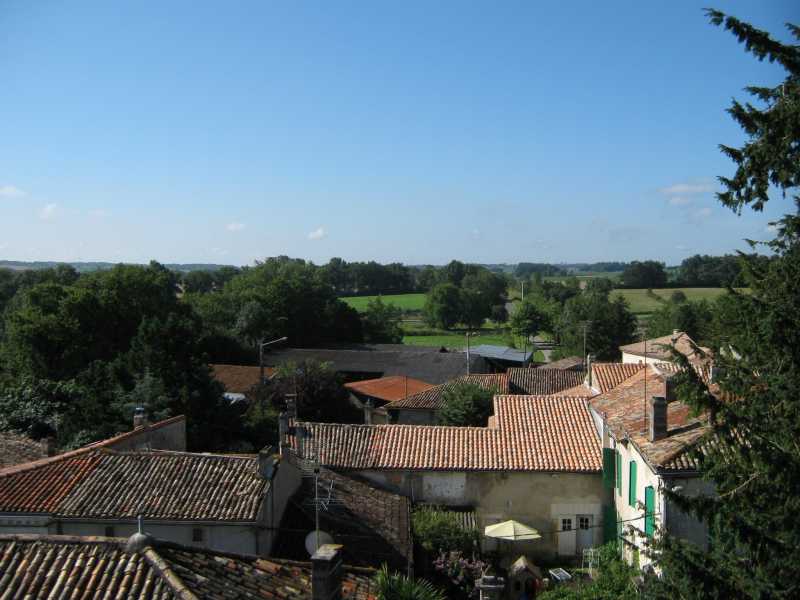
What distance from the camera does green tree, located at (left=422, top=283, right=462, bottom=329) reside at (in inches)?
4208

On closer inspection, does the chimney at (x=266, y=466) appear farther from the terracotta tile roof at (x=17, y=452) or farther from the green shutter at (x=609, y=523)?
the green shutter at (x=609, y=523)

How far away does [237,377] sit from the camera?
156 ft

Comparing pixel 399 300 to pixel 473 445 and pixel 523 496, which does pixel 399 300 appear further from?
pixel 523 496

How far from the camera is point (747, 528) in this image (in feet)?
27.7

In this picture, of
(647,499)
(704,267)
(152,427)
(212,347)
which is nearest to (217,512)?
(152,427)

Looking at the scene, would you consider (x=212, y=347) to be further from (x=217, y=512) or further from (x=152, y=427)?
(x=217, y=512)

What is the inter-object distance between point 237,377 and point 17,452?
26.1m

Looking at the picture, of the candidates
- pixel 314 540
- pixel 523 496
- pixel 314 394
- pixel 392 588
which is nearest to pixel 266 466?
pixel 314 540

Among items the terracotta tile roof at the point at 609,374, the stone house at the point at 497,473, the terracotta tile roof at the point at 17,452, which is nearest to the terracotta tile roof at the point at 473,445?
the stone house at the point at 497,473

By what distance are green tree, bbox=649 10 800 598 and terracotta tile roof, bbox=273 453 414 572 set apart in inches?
346

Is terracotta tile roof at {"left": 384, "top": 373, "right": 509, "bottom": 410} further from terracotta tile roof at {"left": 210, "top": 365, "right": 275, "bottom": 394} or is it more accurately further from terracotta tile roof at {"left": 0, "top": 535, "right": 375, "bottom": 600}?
terracotta tile roof at {"left": 0, "top": 535, "right": 375, "bottom": 600}

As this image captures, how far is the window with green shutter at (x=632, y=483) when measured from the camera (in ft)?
60.6

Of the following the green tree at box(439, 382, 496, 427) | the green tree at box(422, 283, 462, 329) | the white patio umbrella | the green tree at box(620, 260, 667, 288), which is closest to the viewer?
the white patio umbrella

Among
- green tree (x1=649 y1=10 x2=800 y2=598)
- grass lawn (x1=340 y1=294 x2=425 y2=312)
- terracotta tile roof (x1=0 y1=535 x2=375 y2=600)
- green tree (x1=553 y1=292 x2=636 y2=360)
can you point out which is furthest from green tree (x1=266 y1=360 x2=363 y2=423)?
grass lawn (x1=340 y1=294 x2=425 y2=312)
